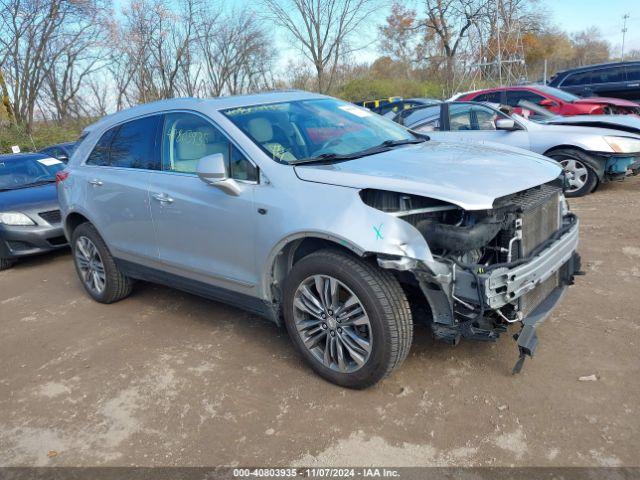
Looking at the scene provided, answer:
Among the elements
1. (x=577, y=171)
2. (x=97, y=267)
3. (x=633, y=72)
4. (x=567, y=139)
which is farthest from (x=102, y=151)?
(x=633, y=72)

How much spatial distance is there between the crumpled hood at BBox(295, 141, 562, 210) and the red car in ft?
24.2

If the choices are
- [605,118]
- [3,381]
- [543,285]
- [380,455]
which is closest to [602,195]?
[605,118]

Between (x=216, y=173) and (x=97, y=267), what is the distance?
7.91ft

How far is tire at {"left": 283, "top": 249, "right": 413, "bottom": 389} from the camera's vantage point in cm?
286

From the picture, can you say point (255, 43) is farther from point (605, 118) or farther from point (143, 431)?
point (143, 431)

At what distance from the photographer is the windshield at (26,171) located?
779cm

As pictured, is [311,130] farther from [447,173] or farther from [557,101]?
[557,101]

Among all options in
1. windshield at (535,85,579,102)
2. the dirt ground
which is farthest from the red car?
the dirt ground

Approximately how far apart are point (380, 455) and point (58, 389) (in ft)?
7.54

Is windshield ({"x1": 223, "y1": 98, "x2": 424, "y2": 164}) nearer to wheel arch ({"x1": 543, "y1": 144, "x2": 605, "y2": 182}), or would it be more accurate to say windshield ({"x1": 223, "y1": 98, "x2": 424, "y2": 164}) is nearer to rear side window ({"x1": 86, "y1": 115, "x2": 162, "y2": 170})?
rear side window ({"x1": 86, "y1": 115, "x2": 162, "y2": 170})

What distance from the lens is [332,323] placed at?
313 cm

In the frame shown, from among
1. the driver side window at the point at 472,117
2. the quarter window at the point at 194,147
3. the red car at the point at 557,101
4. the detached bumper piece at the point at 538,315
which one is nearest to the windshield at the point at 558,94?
the red car at the point at 557,101

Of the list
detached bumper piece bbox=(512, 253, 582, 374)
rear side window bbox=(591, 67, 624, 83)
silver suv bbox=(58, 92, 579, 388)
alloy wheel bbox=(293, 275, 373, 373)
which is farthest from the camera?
rear side window bbox=(591, 67, 624, 83)

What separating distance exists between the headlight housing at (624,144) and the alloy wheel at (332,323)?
5955 mm
